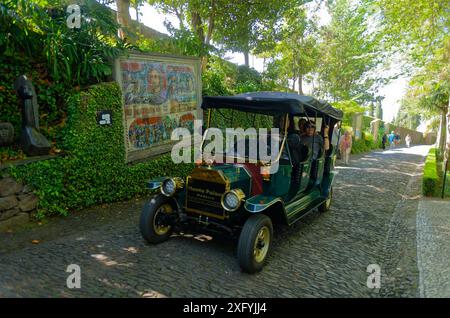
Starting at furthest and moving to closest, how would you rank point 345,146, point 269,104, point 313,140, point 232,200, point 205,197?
point 345,146
point 313,140
point 269,104
point 205,197
point 232,200

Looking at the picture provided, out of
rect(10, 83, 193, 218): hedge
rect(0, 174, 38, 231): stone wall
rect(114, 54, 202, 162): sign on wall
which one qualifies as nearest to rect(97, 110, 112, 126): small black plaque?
rect(10, 83, 193, 218): hedge

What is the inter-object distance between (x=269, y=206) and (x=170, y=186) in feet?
4.96

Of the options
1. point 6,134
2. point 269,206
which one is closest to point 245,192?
point 269,206

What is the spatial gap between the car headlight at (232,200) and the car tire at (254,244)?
0.26 metres

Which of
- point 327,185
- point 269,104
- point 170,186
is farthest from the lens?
point 327,185

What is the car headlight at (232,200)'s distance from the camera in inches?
162

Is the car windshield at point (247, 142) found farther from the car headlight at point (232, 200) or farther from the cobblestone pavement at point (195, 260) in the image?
the cobblestone pavement at point (195, 260)

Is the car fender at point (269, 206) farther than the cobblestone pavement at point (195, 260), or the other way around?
the car fender at point (269, 206)

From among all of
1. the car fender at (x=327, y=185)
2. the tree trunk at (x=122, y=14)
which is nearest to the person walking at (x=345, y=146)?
the car fender at (x=327, y=185)

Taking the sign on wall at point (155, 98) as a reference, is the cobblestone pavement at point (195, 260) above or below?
below

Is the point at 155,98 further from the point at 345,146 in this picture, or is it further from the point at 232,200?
the point at 345,146

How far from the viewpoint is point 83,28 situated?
6441mm

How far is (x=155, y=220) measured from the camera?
4.77 meters
